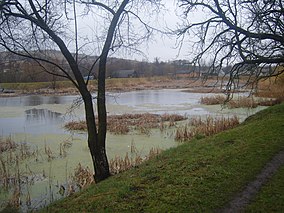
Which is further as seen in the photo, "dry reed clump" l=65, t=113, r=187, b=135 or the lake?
"dry reed clump" l=65, t=113, r=187, b=135

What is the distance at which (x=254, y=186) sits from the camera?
457 cm

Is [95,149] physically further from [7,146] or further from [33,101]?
[33,101]

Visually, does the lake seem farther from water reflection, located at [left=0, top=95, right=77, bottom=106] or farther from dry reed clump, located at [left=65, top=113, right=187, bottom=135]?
water reflection, located at [left=0, top=95, right=77, bottom=106]

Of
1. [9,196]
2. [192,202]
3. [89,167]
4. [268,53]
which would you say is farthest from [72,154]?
[268,53]


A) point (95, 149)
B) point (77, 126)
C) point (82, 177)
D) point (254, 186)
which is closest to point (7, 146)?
point (77, 126)

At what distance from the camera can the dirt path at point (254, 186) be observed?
3.95 m

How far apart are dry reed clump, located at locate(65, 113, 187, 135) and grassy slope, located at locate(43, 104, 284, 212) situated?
299 inches

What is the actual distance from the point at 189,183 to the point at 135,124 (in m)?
11.9

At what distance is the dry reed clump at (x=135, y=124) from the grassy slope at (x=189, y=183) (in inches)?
299

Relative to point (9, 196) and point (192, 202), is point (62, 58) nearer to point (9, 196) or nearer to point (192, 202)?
point (9, 196)

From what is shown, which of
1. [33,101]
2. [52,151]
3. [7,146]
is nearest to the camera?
[52,151]

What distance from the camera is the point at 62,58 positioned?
23.7ft

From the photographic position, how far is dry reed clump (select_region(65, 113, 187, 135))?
48.5 ft

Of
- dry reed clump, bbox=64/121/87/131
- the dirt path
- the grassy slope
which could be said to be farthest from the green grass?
dry reed clump, bbox=64/121/87/131
